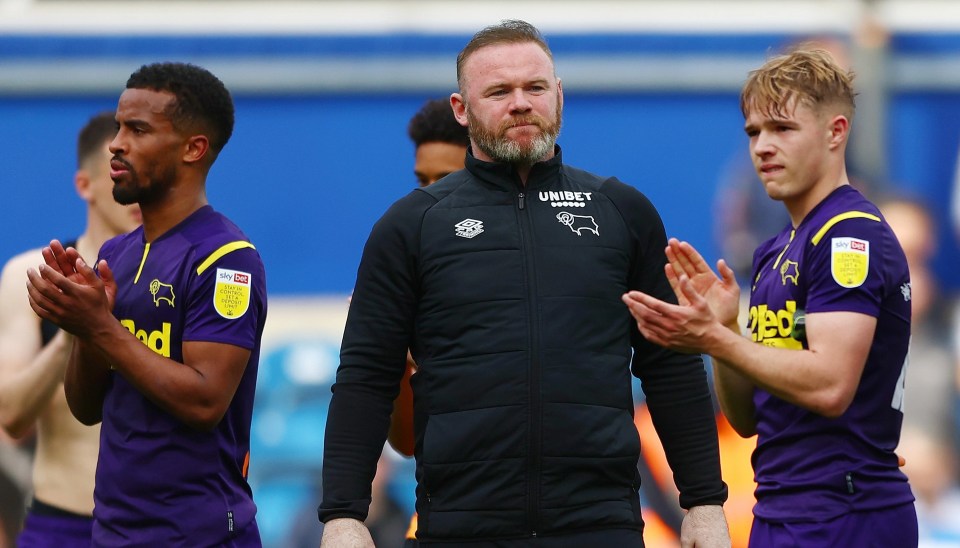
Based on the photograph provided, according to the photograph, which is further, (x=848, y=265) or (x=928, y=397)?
(x=928, y=397)

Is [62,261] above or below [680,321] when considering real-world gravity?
above

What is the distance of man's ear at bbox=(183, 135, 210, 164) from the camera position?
12.6 ft

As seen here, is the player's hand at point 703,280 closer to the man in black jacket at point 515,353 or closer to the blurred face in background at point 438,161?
the man in black jacket at point 515,353

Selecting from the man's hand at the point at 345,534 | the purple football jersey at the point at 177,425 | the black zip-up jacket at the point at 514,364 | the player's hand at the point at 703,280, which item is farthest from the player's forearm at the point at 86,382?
the player's hand at the point at 703,280

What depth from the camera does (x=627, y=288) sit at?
11.3 ft

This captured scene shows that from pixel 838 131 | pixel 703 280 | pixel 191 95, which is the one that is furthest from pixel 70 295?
pixel 838 131

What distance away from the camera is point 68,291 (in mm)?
3354

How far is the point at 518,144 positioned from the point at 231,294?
838 millimetres

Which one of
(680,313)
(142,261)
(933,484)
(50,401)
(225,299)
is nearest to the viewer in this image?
(680,313)

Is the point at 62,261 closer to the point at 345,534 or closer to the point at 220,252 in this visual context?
the point at 220,252

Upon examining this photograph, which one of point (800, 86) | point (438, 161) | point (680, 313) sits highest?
point (438, 161)

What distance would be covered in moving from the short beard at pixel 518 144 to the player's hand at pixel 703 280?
392 millimetres

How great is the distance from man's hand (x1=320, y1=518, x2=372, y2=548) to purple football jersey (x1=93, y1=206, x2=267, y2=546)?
1.36ft

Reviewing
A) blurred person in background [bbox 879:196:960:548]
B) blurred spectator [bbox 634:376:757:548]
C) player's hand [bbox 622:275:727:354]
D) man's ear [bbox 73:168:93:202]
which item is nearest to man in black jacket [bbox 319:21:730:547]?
player's hand [bbox 622:275:727:354]
